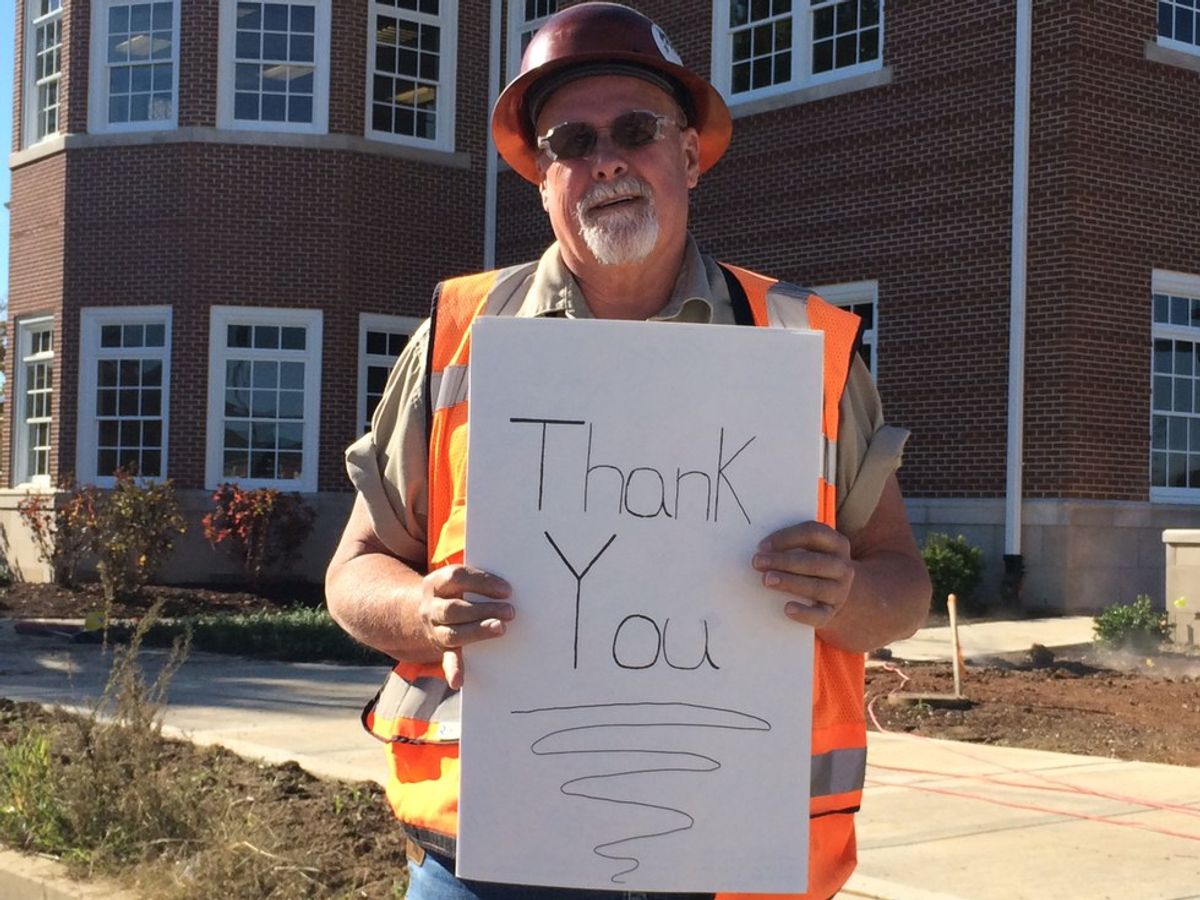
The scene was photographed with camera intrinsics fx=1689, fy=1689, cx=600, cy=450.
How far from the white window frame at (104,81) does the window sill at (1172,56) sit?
35.3 ft

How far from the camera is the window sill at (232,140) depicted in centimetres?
1948

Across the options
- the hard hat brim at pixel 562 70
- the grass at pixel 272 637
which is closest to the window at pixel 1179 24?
the grass at pixel 272 637

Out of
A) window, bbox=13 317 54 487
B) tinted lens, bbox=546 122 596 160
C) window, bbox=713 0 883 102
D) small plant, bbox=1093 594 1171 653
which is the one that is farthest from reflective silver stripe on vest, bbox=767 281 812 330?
window, bbox=13 317 54 487

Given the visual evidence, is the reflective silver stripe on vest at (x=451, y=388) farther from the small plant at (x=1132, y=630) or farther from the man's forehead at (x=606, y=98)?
the small plant at (x=1132, y=630)

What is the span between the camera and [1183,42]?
53.4ft

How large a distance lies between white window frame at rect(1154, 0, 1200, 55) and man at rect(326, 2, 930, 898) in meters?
14.7

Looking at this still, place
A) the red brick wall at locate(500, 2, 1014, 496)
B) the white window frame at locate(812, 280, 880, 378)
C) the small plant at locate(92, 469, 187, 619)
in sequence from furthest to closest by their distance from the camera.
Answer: the small plant at locate(92, 469, 187, 619)
the white window frame at locate(812, 280, 880, 378)
the red brick wall at locate(500, 2, 1014, 496)

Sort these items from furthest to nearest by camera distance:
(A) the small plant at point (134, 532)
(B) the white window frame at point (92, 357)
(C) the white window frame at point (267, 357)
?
1. (B) the white window frame at point (92, 357)
2. (C) the white window frame at point (267, 357)
3. (A) the small plant at point (134, 532)

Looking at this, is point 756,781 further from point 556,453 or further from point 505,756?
point 556,453

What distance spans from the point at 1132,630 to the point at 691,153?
11.1 meters

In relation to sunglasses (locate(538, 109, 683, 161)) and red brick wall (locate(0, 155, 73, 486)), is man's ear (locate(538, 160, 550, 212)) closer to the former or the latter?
sunglasses (locate(538, 109, 683, 161))

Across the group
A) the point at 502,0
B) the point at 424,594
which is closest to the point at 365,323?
the point at 502,0

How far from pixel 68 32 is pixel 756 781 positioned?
65.4ft

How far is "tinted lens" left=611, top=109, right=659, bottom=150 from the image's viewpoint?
2.39 meters
